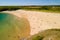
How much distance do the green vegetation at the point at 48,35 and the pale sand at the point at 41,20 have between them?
38 millimetres

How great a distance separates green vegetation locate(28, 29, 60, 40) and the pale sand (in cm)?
4

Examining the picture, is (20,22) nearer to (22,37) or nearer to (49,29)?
(22,37)

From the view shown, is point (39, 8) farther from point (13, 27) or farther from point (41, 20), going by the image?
point (13, 27)

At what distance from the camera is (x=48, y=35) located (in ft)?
4.08

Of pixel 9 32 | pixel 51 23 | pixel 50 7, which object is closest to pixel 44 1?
pixel 50 7

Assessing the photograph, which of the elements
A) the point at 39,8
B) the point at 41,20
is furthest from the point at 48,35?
the point at 39,8

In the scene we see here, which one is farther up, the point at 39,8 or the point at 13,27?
the point at 39,8

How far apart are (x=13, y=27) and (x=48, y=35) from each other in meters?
0.39

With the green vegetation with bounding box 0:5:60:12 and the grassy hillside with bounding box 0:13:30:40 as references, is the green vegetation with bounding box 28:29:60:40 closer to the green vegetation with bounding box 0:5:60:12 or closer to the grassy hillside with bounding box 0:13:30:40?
the grassy hillside with bounding box 0:13:30:40

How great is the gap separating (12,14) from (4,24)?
5.7 inches

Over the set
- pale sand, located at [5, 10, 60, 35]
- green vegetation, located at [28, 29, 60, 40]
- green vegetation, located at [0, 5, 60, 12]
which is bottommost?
green vegetation, located at [28, 29, 60, 40]

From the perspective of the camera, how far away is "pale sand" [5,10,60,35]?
127cm

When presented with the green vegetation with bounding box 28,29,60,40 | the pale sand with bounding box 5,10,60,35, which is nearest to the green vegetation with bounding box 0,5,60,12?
the pale sand with bounding box 5,10,60,35

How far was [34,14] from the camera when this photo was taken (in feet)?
4.33
